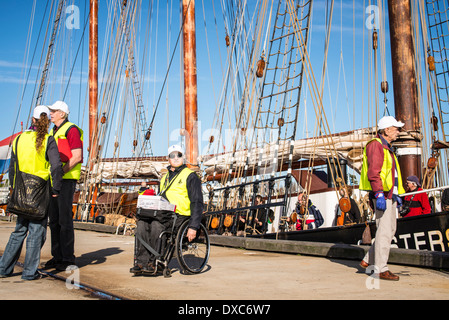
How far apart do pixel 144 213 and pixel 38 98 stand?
71.1ft

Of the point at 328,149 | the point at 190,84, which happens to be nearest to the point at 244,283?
the point at 328,149

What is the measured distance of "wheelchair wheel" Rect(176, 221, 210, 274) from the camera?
443 centimetres

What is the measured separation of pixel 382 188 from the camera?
432cm

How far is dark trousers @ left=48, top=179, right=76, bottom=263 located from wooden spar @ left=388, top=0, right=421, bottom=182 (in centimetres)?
618

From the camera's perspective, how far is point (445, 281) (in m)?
4.16

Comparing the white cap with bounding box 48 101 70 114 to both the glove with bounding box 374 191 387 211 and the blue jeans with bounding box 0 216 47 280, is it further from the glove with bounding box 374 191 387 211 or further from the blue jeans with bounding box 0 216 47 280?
the glove with bounding box 374 191 387 211

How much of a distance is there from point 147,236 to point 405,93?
Answer: 615 centimetres

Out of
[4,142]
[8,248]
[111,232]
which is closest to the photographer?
[8,248]

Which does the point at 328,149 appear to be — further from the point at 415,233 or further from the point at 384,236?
the point at 384,236

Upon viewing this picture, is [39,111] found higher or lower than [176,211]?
higher

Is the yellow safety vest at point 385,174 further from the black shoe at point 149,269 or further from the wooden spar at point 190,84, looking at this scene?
the wooden spar at point 190,84

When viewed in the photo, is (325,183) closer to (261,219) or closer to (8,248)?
(261,219)
